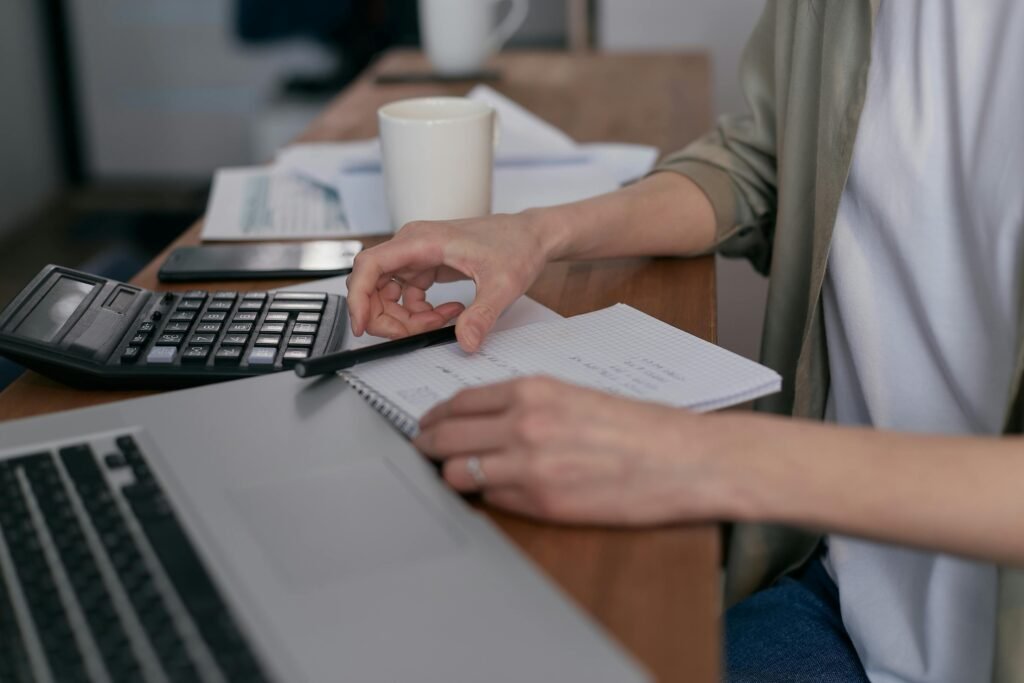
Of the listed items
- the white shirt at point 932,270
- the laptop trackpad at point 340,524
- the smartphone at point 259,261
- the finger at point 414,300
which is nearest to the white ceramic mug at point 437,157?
the smartphone at point 259,261

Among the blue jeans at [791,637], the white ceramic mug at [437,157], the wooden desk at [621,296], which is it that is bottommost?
the blue jeans at [791,637]

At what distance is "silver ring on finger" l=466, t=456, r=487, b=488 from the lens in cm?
50

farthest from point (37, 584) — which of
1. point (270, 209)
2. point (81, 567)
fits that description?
point (270, 209)

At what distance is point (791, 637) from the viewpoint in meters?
0.75

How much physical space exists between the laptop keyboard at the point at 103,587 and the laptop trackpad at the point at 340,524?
3cm

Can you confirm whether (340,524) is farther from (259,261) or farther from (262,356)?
(259,261)

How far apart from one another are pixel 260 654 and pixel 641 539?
0.56 feet

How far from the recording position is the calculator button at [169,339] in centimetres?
65

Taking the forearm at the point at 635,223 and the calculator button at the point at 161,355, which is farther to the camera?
the forearm at the point at 635,223

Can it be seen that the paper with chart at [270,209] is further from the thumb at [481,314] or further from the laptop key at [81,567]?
the laptop key at [81,567]

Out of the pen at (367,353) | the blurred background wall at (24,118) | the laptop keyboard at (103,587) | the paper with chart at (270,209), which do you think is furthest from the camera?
the blurred background wall at (24,118)

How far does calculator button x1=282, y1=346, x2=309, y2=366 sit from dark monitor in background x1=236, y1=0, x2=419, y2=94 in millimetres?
2481

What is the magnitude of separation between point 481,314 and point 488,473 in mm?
165

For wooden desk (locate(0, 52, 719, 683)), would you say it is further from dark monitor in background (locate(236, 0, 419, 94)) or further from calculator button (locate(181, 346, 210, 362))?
dark monitor in background (locate(236, 0, 419, 94))
